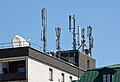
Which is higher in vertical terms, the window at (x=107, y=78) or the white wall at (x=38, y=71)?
the white wall at (x=38, y=71)

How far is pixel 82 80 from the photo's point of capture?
8306cm

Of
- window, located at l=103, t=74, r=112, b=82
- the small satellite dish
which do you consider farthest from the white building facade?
window, located at l=103, t=74, r=112, b=82

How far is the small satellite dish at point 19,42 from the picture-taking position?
8535cm

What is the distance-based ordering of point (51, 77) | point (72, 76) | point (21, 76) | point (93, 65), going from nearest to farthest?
1. point (21, 76)
2. point (51, 77)
3. point (72, 76)
4. point (93, 65)

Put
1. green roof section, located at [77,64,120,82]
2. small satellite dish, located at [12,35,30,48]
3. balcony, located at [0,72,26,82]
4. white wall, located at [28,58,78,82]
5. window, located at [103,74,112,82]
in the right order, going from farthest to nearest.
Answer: small satellite dish, located at [12,35,30,48]
white wall, located at [28,58,78,82]
balcony, located at [0,72,26,82]
green roof section, located at [77,64,120,82]
window, located at [103,74,112,82]

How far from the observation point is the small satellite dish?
85350 mm

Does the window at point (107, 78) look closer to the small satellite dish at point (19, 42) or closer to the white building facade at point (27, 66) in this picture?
the white building facade at point (27, 66)

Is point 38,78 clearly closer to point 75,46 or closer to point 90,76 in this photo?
point 90,76

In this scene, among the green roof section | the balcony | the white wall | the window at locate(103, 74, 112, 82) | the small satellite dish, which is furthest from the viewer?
the small satellite dish

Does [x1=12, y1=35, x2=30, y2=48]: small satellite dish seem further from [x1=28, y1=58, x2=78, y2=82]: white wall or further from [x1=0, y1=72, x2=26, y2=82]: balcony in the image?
[x1=0, y1=72, x2=26, y2=82]: balcony

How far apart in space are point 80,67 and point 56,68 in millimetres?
10519

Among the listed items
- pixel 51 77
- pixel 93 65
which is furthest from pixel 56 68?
pixel 93 65

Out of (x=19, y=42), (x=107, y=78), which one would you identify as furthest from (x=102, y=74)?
(x=19, y=42)

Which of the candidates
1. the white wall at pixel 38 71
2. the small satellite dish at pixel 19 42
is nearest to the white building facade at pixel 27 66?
the white wall at pixel 38 71
